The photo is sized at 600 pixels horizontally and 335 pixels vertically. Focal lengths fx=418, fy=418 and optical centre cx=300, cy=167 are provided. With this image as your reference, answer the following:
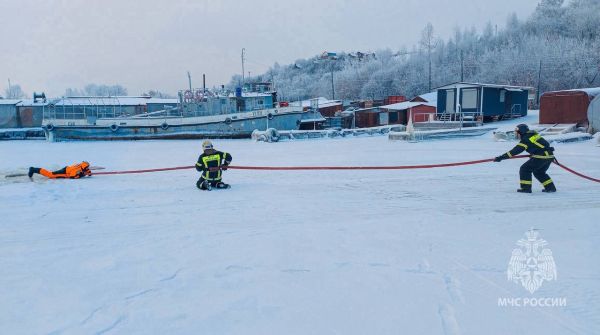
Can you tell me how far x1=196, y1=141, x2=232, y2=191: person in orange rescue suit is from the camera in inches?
313

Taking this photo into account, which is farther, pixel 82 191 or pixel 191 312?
pixel 82 191

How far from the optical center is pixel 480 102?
1029 inches

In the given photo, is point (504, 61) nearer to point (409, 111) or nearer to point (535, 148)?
→ point (409, 111)

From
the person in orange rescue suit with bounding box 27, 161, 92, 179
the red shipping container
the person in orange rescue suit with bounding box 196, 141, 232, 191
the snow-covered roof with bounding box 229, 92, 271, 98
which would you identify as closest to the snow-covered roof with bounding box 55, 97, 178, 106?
the snow-covered roof with bounding box 229, 92, 271, 98

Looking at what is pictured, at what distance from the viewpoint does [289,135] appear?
2273 cm

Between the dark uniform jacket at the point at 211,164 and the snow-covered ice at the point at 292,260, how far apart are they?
41 cm

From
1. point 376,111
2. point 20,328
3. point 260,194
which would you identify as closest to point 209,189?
point 260,194

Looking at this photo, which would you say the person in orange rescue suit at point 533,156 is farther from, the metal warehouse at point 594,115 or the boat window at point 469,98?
the boat window at point 469,98

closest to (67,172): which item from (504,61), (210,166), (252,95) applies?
→ (210,166)

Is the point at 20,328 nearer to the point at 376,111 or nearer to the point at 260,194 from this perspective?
the point at 260,194

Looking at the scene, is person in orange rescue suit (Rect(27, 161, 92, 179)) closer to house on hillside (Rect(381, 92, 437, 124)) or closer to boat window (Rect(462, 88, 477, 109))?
boat window (Rect(462, 88, 477, 109))

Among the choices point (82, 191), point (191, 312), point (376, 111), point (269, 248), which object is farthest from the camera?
point (376, 111)

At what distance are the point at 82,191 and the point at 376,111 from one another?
28.8 m

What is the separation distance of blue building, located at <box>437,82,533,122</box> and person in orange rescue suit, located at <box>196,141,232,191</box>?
2068cm
